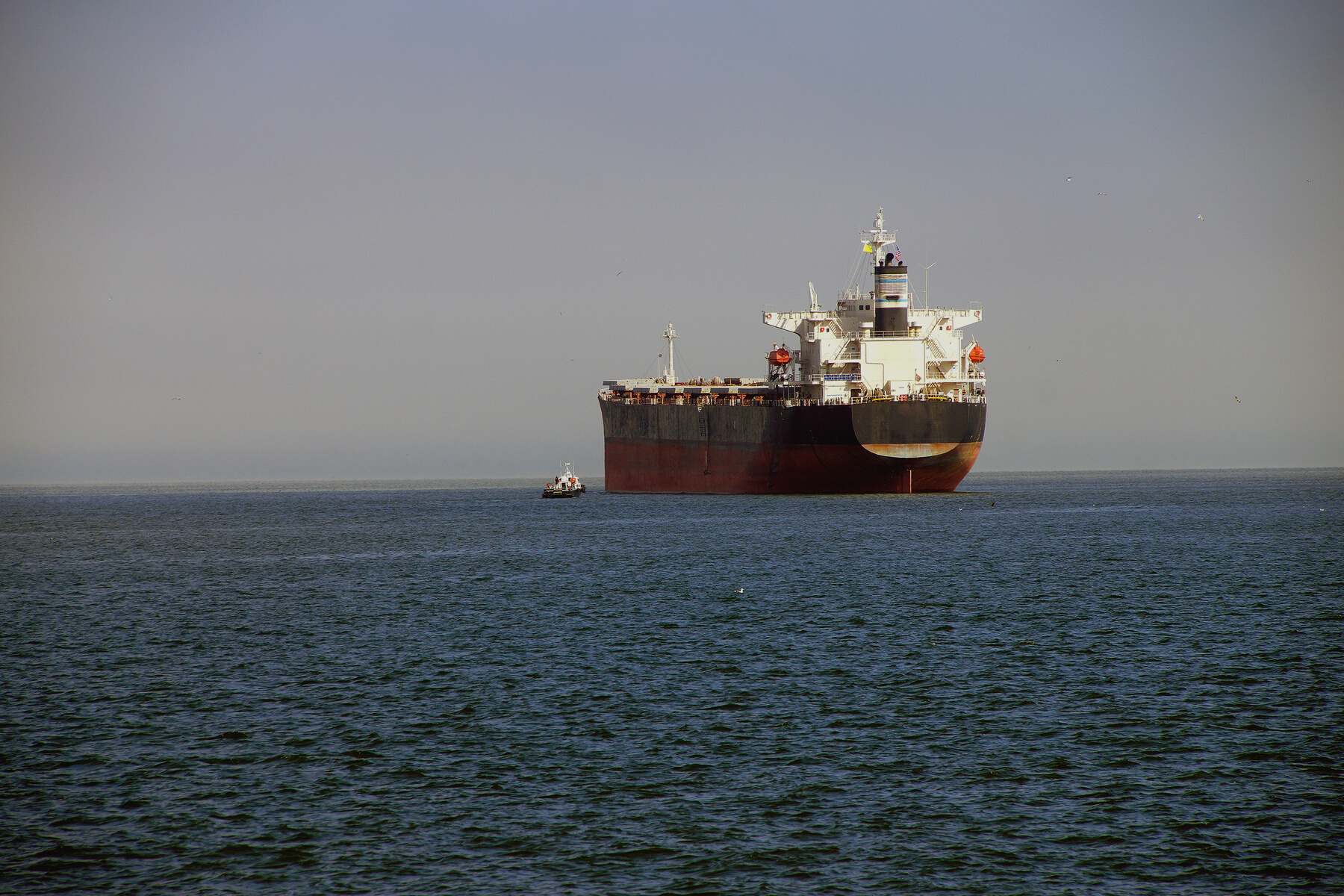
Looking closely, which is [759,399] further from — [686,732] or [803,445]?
[686,732]

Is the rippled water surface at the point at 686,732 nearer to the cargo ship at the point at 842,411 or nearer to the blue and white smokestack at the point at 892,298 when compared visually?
the cargo ship at the point at 842,411

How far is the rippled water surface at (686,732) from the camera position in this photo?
42.7 feet

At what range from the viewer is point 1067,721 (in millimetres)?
19078

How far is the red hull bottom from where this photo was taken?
227 feet

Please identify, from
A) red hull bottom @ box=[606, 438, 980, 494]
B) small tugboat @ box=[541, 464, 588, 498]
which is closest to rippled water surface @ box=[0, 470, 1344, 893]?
red hull bottom @ box=[606, 438, 980, 494]

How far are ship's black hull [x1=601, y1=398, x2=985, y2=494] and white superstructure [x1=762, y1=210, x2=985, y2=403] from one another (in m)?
4.10

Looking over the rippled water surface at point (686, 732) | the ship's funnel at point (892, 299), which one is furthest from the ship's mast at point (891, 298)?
the rippled water surface at point (686, 732)

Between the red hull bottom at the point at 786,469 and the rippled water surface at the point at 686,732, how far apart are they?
83.6 feet

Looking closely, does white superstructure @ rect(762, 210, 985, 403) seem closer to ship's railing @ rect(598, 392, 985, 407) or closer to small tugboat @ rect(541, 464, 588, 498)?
ship's railing @ rect(598, 392, 985, 407)

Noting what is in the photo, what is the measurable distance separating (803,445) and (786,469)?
384 cm

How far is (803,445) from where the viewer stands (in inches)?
2810

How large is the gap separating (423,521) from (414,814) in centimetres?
7811

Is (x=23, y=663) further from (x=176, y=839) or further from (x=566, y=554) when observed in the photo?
(x=566, y=554)

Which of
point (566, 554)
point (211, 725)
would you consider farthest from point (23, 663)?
point (566, 554)
